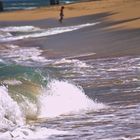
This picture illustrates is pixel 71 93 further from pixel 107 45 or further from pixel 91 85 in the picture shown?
pixel 107 45

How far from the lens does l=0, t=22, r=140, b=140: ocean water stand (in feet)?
26.8

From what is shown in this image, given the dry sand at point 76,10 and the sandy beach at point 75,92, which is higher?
the sandy beach at point 75,92

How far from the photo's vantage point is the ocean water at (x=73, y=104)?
8180 millimetres

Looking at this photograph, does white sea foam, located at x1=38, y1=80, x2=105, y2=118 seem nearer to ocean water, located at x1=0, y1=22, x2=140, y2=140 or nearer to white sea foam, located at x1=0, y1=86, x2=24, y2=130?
ocean water, located at x1=0, y1=22, x2=140, y2=140

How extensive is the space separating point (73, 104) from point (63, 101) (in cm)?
25

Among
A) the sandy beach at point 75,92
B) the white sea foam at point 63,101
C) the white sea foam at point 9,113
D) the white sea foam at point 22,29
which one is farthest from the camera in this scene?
the white sea foam at point 22,29

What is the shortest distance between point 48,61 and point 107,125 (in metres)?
11.6

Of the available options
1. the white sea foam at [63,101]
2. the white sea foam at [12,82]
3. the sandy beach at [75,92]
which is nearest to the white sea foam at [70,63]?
the sandy beach at [75,92]

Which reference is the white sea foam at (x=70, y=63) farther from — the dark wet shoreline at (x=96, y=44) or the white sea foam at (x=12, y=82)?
the white sea foam at (x=12, y=82)

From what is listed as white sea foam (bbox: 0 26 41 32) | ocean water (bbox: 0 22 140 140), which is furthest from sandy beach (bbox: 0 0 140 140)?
white sea foam (bbox: 0 26 41 32)

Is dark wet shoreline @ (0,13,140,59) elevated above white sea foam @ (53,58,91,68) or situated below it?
below

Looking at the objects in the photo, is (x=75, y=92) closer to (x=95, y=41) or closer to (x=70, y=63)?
(x=70, y=63)

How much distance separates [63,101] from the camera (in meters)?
10.9

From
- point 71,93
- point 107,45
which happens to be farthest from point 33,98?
point 107,45
